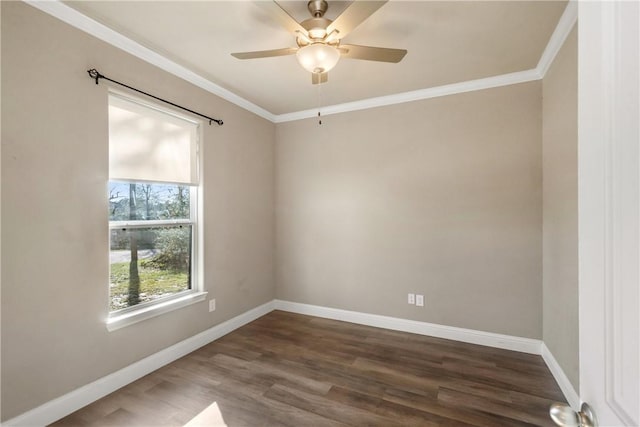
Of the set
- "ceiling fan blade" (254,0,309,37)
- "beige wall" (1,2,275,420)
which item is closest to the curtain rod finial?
"beige wall" (1,2,275,420)

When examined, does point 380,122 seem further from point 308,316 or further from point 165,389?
point 165,389

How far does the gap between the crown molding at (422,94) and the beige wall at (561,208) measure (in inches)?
9.9

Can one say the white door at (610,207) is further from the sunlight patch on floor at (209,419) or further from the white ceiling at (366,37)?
the sunlight patch on floor at (209,419)

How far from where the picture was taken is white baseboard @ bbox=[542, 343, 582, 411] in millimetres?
2051

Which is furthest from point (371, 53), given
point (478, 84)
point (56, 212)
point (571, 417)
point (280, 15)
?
point (56, 212)

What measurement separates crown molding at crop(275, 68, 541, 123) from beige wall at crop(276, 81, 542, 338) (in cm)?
6

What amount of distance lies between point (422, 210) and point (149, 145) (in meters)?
2.82

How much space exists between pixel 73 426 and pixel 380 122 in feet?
12.4

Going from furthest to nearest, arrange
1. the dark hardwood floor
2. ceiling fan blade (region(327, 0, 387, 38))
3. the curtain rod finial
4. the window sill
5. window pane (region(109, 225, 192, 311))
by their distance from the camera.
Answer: window pane (region(109, 225, 192, 311))
the window sill
the curtain rod finial
the dark hardwood floor
ceiling fan blade (region(327, 0, 387, 38))

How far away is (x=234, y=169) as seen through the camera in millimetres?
3469

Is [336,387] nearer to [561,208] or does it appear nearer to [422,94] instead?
[561,208]

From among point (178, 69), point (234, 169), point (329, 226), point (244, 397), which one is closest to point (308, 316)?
point (329, 226)

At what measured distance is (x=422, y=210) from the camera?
131 inches

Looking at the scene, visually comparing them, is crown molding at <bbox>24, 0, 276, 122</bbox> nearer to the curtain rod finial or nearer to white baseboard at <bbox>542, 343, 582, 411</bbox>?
the curtain rod finial
